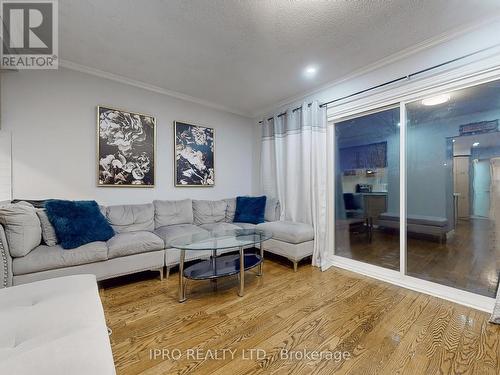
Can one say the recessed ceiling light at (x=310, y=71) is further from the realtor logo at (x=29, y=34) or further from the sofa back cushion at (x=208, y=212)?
the realtor logo at (x=29, y=34)

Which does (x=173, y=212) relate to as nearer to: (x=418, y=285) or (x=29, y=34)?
(x=29, y=34)

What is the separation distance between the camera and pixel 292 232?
2.75 m

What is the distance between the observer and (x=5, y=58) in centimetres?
220

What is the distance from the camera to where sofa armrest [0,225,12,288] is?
159 cm

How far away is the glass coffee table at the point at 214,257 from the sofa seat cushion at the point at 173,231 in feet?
0.91

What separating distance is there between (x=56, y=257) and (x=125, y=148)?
149 cm

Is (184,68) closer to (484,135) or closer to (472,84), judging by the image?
(472,84)

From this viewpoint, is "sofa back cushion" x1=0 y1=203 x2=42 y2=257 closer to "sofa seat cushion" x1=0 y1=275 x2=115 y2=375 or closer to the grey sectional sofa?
the grey sectional sofa

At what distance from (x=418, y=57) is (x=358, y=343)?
261 cm

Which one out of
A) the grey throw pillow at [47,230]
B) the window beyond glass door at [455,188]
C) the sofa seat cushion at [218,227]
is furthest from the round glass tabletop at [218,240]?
the window beyond glass door at [455,188]

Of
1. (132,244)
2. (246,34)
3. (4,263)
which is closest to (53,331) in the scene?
(4,263)

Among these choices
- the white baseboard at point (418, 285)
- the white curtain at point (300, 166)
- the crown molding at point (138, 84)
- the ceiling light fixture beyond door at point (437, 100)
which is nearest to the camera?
the white baseboard at point (418, 285)

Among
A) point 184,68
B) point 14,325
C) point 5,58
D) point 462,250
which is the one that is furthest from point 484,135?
point 5,58

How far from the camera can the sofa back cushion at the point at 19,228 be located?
1743mm
